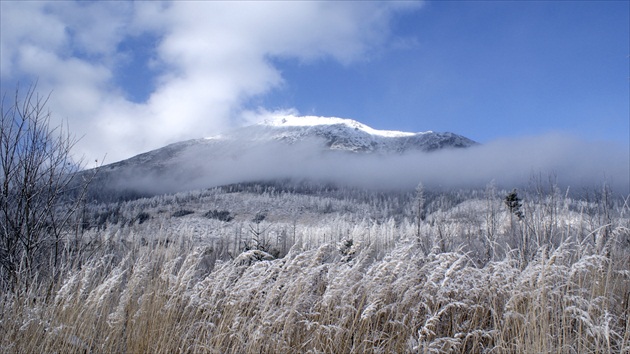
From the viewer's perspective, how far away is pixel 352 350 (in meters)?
4.41

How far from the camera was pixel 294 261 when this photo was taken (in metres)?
5.26

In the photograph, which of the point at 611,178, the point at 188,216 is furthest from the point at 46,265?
the point at 188,216

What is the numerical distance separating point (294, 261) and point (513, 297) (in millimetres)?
2922

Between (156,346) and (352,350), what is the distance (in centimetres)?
239

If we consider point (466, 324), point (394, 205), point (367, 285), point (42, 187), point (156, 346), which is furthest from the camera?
point (394, 205)

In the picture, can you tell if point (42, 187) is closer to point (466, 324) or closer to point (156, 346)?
point (156, 346)

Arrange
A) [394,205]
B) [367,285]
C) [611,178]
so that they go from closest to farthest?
[367,285], [611,178], [394,205]

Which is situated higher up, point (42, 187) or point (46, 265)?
point (42, 187)

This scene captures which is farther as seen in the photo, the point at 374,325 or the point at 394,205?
the point at 394,205

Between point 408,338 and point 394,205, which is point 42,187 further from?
point 394,205

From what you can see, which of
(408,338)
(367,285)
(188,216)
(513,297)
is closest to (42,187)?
(367,285)

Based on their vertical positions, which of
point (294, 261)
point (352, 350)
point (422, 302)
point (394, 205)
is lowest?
point (394, 205)

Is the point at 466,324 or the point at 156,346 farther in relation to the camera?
the point at 466,324

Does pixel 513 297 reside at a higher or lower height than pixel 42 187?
lower
